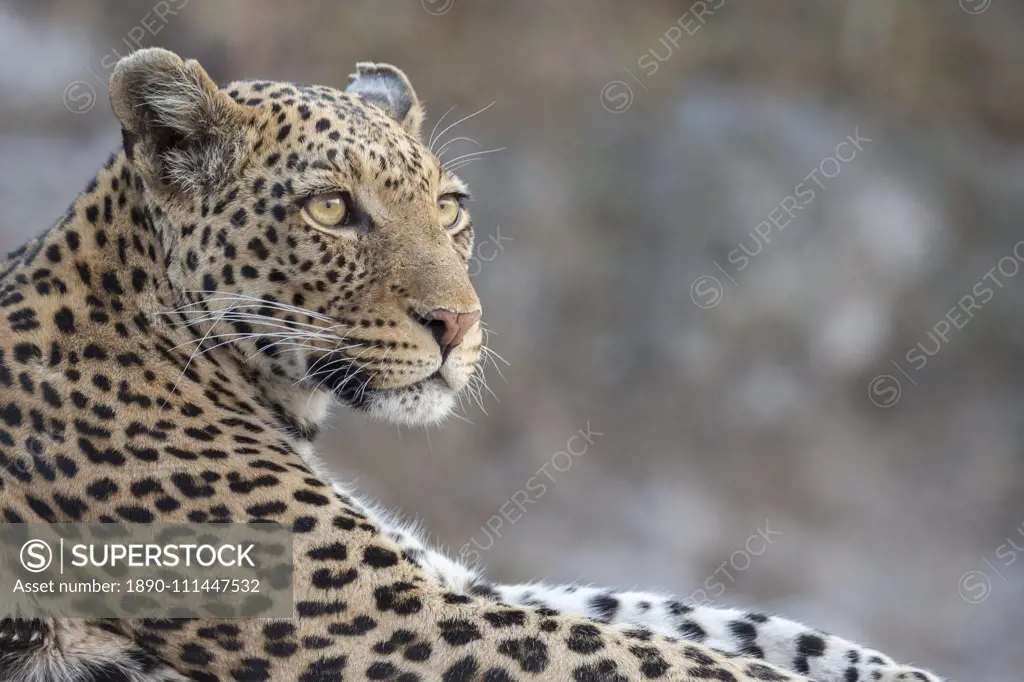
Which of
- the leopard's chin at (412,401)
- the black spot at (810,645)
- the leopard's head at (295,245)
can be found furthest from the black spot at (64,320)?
the black spot at (810,645)

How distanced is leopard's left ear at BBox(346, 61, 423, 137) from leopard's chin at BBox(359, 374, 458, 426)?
57.7 inches

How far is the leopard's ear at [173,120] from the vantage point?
4539 mm

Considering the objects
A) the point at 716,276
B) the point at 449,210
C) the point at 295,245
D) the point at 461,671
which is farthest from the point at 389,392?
the point at 716,276

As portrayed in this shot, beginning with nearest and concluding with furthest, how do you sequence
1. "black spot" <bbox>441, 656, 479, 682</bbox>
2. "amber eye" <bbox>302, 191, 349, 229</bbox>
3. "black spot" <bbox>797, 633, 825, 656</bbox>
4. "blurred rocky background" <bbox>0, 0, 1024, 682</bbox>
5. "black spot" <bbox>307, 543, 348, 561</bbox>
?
"black spot" <bbox>441, 656, 479, 682</bbox>, "black spot" <bbox>307, 543, 348, 561</bbox>, "amber eye" <bbox>302, 191, 349, 229</bbox>, "black spot" <bbox>797, 633, 825, 656</bbox>, "blurred rocky background" <bbox>0, 0, 1024, 682</bbox>

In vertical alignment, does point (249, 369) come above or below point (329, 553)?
above

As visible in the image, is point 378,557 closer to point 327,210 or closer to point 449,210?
point 327,210

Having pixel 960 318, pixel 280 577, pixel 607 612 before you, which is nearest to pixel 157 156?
pixel 280 577

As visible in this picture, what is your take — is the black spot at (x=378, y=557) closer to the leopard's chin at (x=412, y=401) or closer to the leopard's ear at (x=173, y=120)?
the leopard's chin at (x=412, y=401)

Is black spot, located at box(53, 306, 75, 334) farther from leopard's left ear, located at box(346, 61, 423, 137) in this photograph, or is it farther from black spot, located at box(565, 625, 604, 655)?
black spot, located at box(565, 625, 604, 655)

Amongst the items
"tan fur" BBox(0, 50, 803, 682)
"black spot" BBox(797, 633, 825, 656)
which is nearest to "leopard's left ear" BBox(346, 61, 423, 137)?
"tan fur" BBox(0, 50, 803, 682)

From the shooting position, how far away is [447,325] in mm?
4691

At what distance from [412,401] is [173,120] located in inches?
60.8

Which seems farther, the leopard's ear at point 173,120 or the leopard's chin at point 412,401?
the leopard's chin at point 412,401

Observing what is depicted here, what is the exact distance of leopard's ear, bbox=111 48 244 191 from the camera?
454 cm
